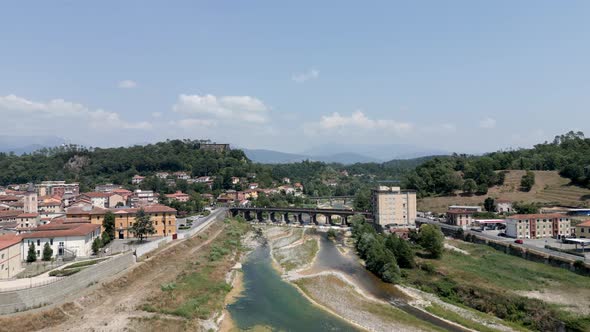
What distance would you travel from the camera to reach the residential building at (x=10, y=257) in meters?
→ 32.1

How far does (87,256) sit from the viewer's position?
132 feet

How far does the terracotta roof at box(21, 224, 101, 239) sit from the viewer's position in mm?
38281

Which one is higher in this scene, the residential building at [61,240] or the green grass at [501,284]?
the residential building at [61,240]

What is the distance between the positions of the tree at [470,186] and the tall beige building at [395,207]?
2792 cm

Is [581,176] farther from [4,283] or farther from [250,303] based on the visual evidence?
[4,283]

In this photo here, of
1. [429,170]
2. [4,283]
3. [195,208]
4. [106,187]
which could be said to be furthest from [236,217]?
[4,283]

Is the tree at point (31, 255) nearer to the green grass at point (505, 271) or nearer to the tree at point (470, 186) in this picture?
the green grass at point (505, 271)

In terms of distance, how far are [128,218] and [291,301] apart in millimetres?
27119

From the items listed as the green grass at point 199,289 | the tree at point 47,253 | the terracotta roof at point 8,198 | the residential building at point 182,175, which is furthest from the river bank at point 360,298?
the residential building at point 182,175

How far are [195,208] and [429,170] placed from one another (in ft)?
191

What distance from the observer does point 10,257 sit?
33562 millimetres

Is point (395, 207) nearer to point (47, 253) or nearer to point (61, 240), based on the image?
point (61, 240)

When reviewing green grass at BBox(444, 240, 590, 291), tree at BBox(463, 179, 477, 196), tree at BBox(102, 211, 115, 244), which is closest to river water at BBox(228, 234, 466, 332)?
green grass at BBox(444, 240, 590, 291)

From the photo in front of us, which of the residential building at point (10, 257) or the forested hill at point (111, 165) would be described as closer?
the residential building at point (10, 257)
